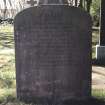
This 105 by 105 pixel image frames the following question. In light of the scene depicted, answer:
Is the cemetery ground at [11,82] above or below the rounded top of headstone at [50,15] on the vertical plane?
below

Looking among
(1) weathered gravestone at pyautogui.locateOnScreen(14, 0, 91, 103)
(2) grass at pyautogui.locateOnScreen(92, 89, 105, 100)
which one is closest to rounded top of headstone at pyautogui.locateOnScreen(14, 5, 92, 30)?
(1) weathered gravestone at pyautogui.locateOnScreen(14, 0, 91, 103)

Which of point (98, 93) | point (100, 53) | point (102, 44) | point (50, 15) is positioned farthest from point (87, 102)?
point (102, 44)

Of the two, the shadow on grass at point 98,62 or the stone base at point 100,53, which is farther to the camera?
the stone base at point 100,53

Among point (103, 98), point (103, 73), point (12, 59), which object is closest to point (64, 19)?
point (103, 98)

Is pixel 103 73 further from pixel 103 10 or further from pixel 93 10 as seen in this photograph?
pixel 93 10

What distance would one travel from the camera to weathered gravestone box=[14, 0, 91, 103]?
775 cm

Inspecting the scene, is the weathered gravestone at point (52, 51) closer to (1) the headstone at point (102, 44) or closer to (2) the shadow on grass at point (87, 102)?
(2) the shadow on grass at point (87, 102)

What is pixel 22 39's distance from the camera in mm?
7805

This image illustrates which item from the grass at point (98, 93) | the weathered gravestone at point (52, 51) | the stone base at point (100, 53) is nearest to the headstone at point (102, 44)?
the stone base at point (100, 53)

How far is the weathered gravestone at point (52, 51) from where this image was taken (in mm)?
7754

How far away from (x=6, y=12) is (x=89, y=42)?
3927 cm

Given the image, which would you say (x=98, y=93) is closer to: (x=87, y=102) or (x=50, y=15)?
(x=87, y=102)

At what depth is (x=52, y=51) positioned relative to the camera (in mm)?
7816

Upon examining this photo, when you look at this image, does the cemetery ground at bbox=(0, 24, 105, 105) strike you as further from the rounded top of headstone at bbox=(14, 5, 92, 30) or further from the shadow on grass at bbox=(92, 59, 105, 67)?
the rounded top of headstone at bbox=(14, 5, 92, 30)
